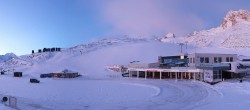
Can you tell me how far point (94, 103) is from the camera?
144ft

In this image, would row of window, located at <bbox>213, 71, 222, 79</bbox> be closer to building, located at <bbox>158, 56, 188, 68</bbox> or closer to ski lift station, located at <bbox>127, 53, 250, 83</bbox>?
ski lift station, located at <bbox>127, 53, 250, 83</bbox>

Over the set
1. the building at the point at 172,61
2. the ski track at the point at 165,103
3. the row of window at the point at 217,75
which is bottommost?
the ski track at the point at 165,103

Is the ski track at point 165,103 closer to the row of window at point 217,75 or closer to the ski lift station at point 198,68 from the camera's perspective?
the row of window at point 217,75

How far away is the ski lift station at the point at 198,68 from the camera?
223 ft

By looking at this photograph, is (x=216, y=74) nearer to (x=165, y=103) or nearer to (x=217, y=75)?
(x=217, y=75)

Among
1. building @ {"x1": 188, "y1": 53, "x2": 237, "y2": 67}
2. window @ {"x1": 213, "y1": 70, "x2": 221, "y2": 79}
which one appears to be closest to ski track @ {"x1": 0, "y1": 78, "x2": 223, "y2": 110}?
window @ {"x1": 213, "y1": 70, "x2": 221, "y2": 79}

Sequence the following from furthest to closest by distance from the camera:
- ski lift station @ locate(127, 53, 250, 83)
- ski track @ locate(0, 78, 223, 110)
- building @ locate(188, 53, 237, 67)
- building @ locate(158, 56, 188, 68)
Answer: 1. building @ locate(158, 56, 188, 68)
2. building @ locate(188, 53, 237, 67)
3. ski lift station @ locate(127, 53, 250, 83)
4. ski track @ locate(0, 78, 223, 110)

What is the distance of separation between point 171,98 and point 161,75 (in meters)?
36.4

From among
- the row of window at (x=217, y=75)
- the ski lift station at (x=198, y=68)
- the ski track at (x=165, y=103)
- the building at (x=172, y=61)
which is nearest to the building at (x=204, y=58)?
the ski lift station at (x=198, y=68)

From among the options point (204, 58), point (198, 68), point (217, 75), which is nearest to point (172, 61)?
point (204, 58)

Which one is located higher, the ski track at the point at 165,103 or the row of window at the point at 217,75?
the row of window at the point at 217,75

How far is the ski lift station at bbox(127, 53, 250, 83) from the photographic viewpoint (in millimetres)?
67875

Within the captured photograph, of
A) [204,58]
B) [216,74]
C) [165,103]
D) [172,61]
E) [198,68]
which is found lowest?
[165,103]

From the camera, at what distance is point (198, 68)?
71438mm
